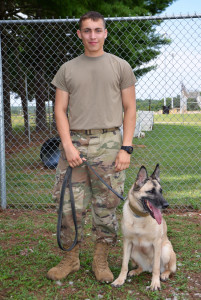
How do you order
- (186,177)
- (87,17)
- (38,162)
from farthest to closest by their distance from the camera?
(38,162) < (186,177) < (87,17)

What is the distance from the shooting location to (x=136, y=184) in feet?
9.23

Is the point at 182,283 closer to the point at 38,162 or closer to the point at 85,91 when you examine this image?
the point at 85,91

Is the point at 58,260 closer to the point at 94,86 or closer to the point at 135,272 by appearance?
the point at 135,272

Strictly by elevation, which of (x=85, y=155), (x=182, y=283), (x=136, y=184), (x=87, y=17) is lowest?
(x=182, y=283)

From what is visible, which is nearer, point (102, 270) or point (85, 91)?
point (85, 91)

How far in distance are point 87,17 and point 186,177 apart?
4.81 metres

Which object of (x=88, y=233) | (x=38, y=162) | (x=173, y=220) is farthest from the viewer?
(x=38, y=162)

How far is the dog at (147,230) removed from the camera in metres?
2.73

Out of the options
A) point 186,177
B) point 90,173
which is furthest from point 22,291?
point 186,177

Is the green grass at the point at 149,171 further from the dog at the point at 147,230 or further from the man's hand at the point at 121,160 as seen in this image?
the man's hand at the point at 121,160

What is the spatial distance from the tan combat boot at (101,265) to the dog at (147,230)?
9 centimetres

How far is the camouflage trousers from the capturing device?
9.38 ft

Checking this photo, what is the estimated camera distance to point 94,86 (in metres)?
2.76

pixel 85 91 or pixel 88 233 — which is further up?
pixel 85 91
